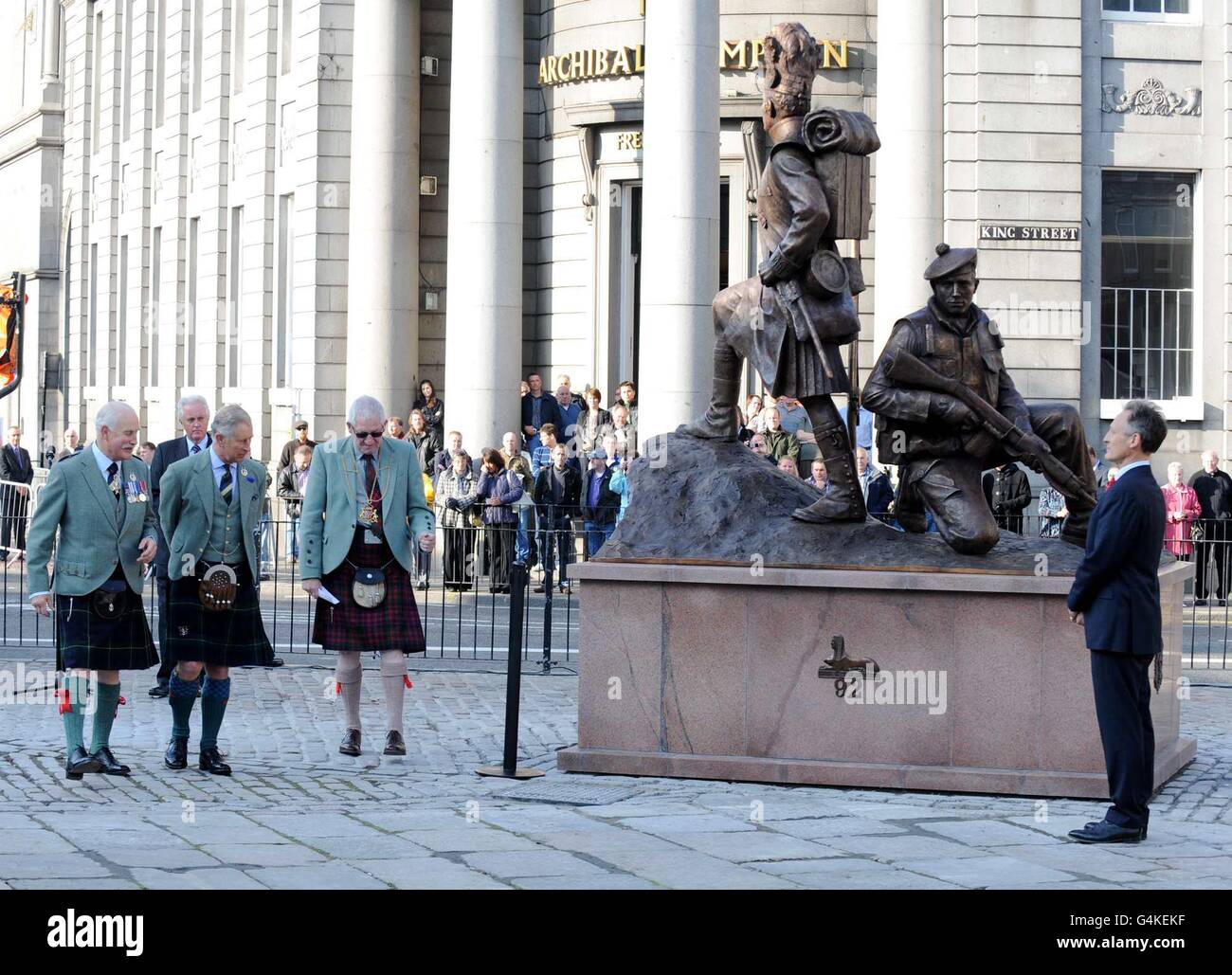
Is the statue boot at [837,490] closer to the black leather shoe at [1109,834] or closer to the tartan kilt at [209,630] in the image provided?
the black leather shoe at [1109,834]

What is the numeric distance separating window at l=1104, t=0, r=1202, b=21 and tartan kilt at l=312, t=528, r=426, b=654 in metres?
17.4

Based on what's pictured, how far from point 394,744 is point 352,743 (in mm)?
247

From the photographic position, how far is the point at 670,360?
80.8 ft

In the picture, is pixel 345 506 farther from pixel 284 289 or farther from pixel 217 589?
pixel 284 289

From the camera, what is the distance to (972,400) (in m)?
10.7

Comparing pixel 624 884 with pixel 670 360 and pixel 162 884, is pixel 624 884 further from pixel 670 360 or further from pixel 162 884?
pixel 670 360

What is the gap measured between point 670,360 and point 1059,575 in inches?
569

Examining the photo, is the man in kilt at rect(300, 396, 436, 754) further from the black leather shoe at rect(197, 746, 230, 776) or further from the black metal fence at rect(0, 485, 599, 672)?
the black metal fence at rect(0, 485, 599, 672)

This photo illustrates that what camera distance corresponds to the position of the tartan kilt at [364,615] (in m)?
11.4

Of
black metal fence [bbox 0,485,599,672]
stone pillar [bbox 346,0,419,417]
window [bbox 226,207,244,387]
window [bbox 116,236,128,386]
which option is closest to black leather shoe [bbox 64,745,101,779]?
black metal fence [bbox 0,485,599,672]

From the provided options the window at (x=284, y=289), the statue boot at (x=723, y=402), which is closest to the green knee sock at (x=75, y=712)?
the statue boot at (x=723, y=402)

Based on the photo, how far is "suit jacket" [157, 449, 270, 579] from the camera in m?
10.9

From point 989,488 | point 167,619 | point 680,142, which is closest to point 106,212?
point 680,142
